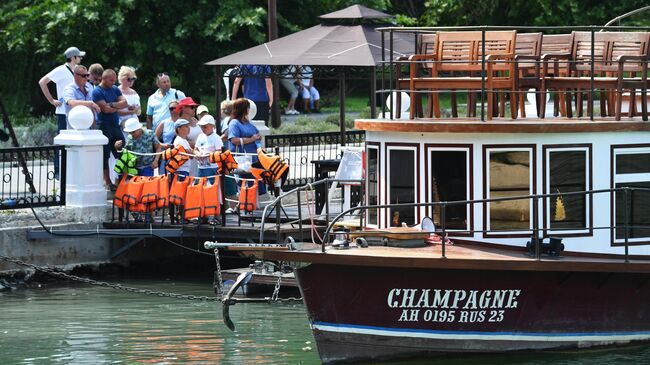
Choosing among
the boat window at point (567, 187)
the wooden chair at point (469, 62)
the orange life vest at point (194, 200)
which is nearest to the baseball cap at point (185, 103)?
the orange life vest at point (194, 200)

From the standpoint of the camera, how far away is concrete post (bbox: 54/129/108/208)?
2145 centimetres

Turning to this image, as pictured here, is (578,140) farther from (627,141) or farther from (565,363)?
(565,363)

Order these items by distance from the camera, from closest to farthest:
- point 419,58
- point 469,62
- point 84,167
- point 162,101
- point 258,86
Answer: point 469,62 → point 419,58 → point 84,167 → point 162,101 → point 258,86

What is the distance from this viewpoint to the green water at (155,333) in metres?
16.5

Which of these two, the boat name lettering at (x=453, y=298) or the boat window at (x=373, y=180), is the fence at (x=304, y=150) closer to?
the boat window at (x=373, y=180)

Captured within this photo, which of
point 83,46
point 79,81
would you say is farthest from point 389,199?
point 83,46

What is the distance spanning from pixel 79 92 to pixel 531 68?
671 centimetres

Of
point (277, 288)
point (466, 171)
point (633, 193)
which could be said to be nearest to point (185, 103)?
point (277, 288)

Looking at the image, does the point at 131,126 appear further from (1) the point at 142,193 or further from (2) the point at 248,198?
(2) the point at 248,198

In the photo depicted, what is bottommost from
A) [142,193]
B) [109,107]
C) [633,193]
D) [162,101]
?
[142,193]

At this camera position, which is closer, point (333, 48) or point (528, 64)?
point (528, 64)

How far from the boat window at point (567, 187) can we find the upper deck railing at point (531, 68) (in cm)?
54

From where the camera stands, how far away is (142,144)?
21078mm

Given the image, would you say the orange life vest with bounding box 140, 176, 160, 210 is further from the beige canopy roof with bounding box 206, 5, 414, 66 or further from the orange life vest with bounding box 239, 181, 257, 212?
the beige canopy roof with bounding box 206, 5, 414, 66
